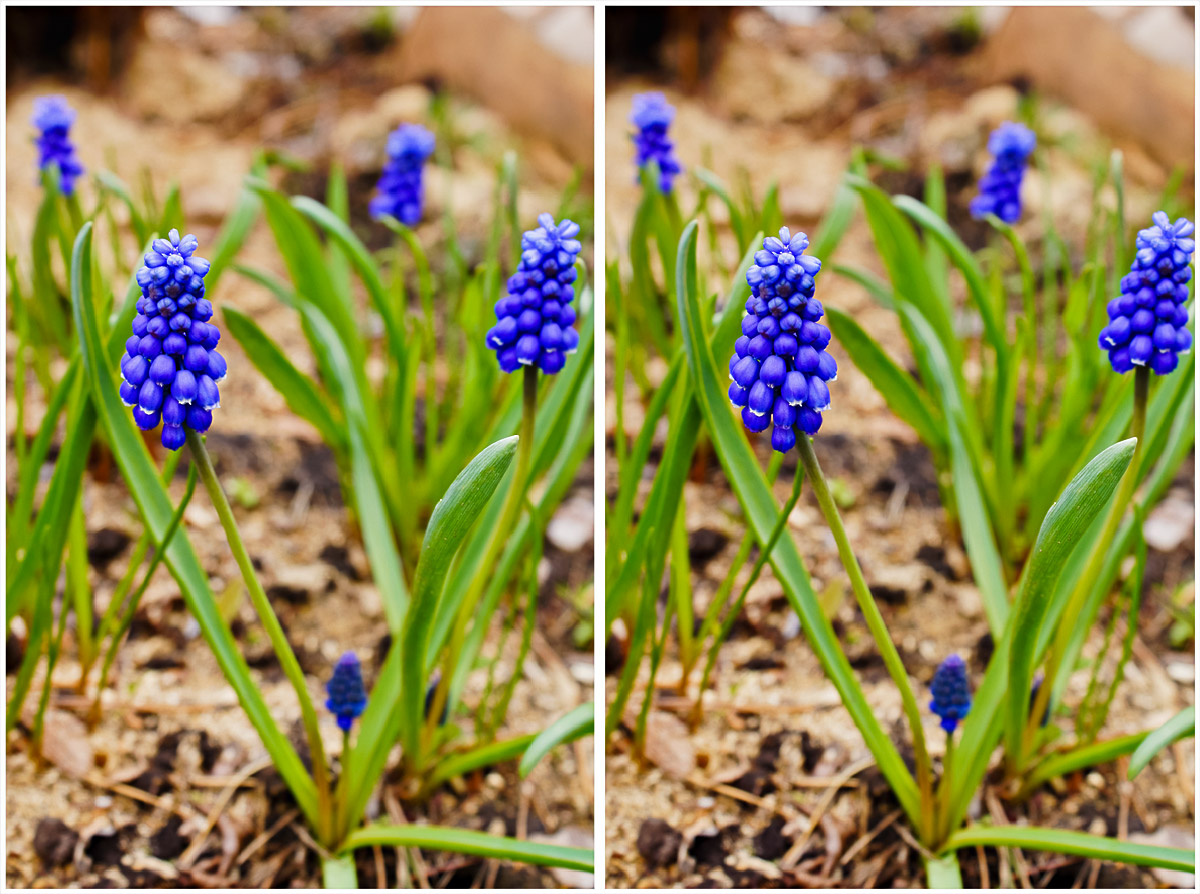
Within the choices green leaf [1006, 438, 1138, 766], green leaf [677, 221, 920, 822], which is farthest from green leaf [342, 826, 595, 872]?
green leaf [1006, 438, 1138, 766]

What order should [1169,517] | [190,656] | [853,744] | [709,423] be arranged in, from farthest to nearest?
[1169,517] < [190,656] < [853,744] < [709,423]

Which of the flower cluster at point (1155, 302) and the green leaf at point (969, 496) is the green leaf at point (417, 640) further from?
the green leaf at point (969, 496)

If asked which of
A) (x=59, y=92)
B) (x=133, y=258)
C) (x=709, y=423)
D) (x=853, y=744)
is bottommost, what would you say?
(x=853, y=744)

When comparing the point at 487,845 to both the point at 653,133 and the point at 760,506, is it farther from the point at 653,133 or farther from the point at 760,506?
the point at 653,133

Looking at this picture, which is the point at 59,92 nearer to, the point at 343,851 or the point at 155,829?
the point at 155,829

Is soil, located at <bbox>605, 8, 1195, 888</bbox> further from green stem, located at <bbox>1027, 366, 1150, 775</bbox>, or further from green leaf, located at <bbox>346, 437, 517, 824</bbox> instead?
green leaf, located at <bbox>346, 437, 517, 824</bbox>

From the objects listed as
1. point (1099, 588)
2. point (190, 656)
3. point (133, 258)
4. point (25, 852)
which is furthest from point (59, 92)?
point (1099, 588)
